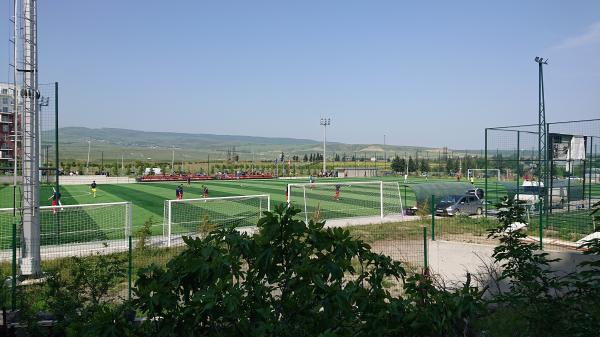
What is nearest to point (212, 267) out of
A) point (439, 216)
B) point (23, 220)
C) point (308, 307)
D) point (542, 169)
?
point (308, 307)

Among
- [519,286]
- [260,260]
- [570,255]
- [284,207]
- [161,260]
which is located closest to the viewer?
[260,260]

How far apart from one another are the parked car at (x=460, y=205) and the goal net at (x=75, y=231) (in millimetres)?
15863

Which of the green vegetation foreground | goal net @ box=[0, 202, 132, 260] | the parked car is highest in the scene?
the green vegetation foreground

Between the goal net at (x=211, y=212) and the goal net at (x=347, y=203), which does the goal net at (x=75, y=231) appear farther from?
the goal net at (x=347, y=203)

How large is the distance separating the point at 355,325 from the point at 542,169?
20.2 m

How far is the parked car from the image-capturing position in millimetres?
25862

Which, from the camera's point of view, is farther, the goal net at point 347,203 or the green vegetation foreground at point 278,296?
the goal net at point 347,203

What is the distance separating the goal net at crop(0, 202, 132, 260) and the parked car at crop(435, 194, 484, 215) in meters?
15.9

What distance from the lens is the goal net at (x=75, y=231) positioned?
53.1 ft

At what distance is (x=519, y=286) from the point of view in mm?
4914

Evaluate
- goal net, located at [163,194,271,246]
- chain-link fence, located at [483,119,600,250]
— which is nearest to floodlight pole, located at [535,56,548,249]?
chain-link fence, located at [483,119,600,250]

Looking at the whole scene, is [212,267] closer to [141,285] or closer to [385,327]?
[141,285]

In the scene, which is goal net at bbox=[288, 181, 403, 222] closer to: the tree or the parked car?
the parked car

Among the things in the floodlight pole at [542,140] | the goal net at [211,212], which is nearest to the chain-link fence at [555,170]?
the floodlight pole at [542,140]
